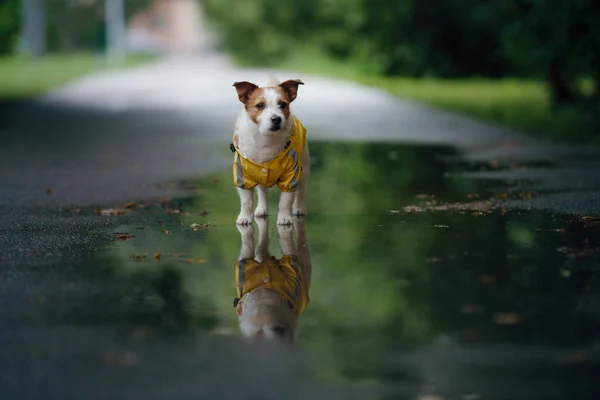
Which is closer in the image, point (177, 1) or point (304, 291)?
point (304, 291)

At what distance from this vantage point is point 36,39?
225 feet

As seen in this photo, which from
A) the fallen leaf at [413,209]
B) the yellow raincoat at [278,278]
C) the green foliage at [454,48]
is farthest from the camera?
the green foliage at [454,48]

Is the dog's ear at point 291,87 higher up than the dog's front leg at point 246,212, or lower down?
higher up

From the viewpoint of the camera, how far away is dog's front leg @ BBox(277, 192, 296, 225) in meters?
9.00

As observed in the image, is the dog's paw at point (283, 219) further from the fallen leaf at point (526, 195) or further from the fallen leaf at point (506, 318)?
the fallen leaf at point (506, 318)

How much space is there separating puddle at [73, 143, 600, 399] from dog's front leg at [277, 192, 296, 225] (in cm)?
16

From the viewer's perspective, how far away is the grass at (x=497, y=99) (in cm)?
2048

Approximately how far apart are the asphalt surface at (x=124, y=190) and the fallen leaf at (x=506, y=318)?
751 mm

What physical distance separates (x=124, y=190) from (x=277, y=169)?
10.6 feet

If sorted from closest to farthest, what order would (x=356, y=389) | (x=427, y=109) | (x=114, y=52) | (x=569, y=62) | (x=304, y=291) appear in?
(x=356, y=389)
(x=304, y=291)
(x=569, y=62)
(x=427, y=109)
(x=114, y=52)

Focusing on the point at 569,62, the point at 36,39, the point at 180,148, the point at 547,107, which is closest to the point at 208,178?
the point at 180,148

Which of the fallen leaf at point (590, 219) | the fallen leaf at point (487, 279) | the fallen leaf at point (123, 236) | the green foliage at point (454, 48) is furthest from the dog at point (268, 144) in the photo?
the green foliage at point (454, 48)

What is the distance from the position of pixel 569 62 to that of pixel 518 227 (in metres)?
A: 12.8

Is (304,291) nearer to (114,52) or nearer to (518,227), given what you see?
(518,227)
